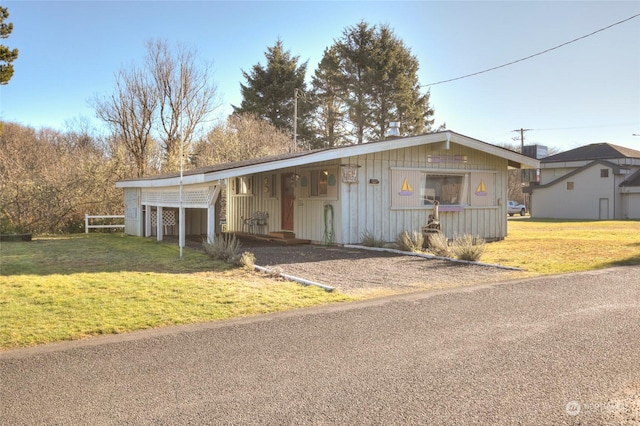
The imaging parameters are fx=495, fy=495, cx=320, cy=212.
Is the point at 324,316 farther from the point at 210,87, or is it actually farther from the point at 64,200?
the point at 210,87

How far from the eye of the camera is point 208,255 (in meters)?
10.9

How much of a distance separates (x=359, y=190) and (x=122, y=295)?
25.8 ft

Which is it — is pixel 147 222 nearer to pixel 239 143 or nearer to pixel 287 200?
pixel 287 200

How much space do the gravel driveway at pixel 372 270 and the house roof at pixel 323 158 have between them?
2049mm

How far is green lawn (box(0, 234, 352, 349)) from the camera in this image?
17.2 ft

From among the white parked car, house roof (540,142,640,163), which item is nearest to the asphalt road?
house roof (540,142,640,163)

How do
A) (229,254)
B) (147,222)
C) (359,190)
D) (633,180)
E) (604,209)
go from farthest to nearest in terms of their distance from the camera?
(604,209), (633,180), (147,222), (359,190), (229,254)

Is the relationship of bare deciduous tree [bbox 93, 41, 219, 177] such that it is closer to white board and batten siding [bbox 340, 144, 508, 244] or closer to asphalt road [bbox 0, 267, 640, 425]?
white board and batten siding [bbox 340, 144, 508, 244]

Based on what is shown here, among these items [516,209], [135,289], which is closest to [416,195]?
[135,289]

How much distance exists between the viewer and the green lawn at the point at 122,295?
17.2 feet

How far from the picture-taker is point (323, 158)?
39.9 feet

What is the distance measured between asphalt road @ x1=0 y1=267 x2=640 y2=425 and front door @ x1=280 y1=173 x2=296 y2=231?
9845mm

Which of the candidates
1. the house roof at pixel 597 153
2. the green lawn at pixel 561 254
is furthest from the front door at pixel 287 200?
the house roof at pixel 597 153

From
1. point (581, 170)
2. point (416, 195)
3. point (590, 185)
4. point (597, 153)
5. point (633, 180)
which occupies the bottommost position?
point (416, 195)
